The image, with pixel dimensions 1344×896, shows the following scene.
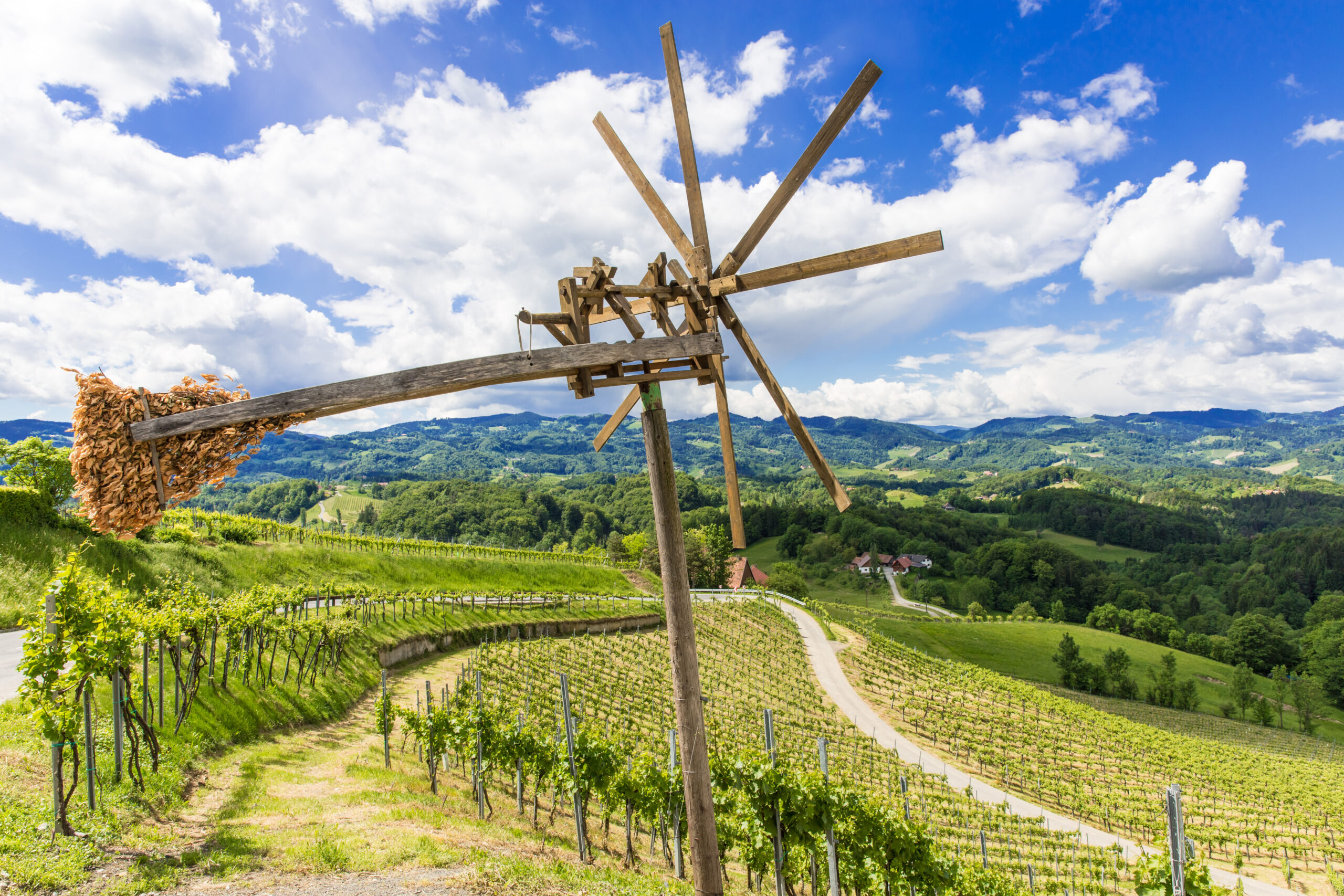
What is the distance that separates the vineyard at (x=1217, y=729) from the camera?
5369 centimetres

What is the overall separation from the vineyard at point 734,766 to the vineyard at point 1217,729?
134 ft

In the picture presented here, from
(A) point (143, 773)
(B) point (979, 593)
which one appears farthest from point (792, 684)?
(B) point (979, 593)

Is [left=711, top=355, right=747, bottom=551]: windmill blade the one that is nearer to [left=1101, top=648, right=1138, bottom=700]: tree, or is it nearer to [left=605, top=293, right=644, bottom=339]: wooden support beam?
[left=605, top=293, right=644, bottom=339]: wooden support beam

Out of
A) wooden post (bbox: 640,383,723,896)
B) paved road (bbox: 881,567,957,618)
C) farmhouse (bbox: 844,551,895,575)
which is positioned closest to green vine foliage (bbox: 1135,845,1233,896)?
wooden post (bbox: 640,383,723,896)

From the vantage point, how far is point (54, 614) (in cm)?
707

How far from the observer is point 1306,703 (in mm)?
67312

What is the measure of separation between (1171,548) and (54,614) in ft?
642

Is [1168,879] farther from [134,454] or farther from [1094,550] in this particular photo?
[1094,550]

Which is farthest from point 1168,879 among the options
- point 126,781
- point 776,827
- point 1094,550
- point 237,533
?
point 1094,550

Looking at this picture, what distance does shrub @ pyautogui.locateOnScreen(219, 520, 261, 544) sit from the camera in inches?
1265

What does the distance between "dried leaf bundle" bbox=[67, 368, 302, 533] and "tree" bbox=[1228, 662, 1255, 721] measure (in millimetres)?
98015

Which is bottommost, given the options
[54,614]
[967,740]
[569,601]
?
[967,740]

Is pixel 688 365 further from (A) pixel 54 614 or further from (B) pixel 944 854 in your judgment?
(B) pixel 944 854

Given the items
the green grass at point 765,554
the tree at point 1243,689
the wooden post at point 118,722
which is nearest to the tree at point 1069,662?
the tree at point 1243,689
